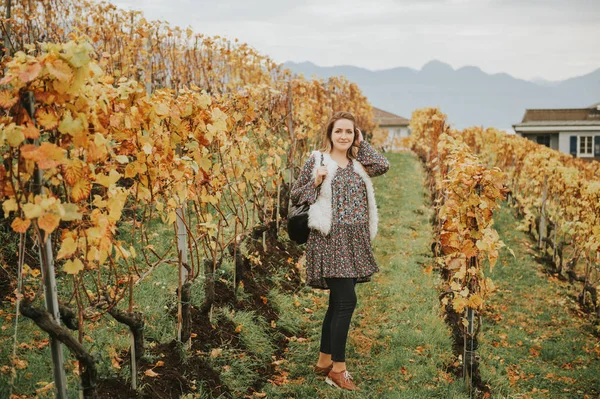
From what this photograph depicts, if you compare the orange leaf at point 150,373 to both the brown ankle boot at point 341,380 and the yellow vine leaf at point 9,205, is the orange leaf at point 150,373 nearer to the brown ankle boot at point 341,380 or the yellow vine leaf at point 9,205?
the brown ankle boot at point 341,380

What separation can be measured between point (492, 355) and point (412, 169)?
13.1 meters

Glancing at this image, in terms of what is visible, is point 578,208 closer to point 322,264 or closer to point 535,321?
point 535,321

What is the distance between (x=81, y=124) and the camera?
1866 mm

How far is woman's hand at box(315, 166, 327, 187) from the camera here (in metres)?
3.37

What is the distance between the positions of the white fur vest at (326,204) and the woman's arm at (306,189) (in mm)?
35

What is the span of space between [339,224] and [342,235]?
0.26ft

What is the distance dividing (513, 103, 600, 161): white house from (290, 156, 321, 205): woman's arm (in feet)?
107

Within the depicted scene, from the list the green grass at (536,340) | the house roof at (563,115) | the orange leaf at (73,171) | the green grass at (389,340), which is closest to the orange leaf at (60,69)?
the orange leaf at (73,171)

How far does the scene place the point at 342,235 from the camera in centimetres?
344

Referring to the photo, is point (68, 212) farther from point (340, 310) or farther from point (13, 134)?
point (340, 310)

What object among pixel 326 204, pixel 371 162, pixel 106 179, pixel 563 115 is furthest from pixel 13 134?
pixel 563 115

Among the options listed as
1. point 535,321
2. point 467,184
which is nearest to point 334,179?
point 467,184

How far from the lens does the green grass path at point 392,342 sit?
3.65 m

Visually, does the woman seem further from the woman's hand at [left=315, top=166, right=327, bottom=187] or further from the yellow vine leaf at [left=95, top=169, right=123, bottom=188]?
the yellow vine leaf at [left=95, top=169, right=123, bottom=188]
